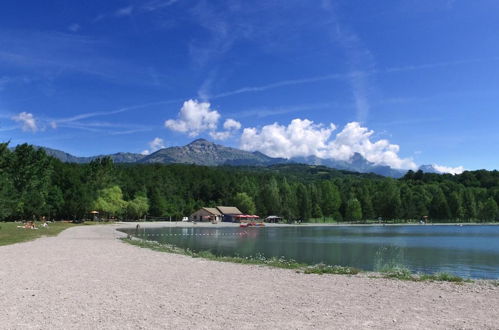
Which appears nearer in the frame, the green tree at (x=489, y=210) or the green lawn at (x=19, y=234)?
the green lawn at (x=19, y=234)

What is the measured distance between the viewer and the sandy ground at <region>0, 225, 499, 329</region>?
9367 millimetres

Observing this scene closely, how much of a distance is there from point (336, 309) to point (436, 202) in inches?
5649

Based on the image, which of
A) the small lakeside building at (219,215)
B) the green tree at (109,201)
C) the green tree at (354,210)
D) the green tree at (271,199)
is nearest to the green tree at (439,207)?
the green tree at (354,210)

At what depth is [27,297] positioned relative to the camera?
11.9m

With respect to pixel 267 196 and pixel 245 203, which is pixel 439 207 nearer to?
pixel 267 196

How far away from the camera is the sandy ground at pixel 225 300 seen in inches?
369

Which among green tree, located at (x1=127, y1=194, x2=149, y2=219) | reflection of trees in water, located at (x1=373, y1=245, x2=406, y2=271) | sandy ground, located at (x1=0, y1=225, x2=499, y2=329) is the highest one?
green tree, located at (x1=127, y1=194, x2=149, y2=219)

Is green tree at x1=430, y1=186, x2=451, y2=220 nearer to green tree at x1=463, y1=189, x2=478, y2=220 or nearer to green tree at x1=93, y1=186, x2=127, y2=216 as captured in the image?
green tree at x1=463, y1=189, x2=478, y2=220

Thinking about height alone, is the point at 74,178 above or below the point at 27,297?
above

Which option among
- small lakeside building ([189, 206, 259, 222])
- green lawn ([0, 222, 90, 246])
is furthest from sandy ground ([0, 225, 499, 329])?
small lakeside building ([189, 206, 259, 222])

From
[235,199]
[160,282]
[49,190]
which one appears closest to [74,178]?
[49,190]

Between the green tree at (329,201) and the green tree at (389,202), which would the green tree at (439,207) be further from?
the green tree at (329,201)

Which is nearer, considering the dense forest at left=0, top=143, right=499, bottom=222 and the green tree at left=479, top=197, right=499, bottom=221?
the dense forest at left=0, top=143, right=499, bottom=222

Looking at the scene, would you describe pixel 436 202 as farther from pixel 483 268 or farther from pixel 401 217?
pixel 483 268
